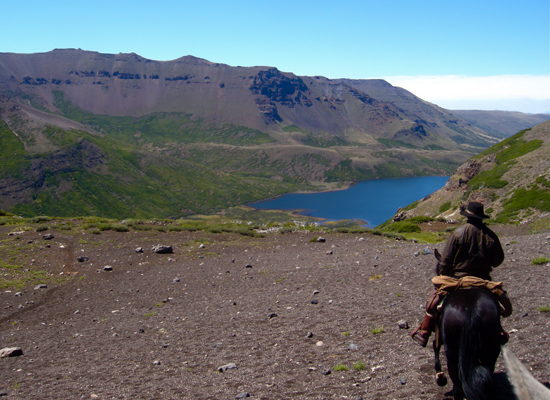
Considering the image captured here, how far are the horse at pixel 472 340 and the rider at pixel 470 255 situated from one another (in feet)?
2.27

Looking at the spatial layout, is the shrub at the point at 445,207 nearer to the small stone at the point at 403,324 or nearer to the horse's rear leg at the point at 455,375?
the small stone at the point at 403,324

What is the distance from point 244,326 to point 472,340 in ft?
27.3

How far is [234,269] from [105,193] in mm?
182538

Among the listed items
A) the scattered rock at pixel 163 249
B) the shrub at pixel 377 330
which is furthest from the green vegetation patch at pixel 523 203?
the shrub at pixel 377 330

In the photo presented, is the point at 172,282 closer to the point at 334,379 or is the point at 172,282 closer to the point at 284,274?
the point at 284,274

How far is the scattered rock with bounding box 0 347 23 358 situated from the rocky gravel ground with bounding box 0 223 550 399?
26 cm

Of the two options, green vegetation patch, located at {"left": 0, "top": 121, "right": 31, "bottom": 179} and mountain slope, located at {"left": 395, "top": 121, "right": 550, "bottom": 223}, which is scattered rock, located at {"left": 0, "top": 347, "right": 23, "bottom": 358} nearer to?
mountain slope, located at {"left": 395, "top": 121, "right": 550, "bottom": 223}

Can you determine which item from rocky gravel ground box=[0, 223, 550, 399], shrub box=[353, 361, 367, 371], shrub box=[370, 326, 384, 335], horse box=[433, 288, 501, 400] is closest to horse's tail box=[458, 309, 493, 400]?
horse box=[433, 288, 501, 400]

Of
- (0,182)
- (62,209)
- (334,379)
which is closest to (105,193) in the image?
(62,209)

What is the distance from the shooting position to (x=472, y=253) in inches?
310

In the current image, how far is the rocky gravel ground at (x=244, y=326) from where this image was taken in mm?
8625

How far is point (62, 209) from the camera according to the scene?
162 meters

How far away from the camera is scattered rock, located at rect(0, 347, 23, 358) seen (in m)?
12.6

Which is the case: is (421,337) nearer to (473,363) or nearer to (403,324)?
(473,363)
